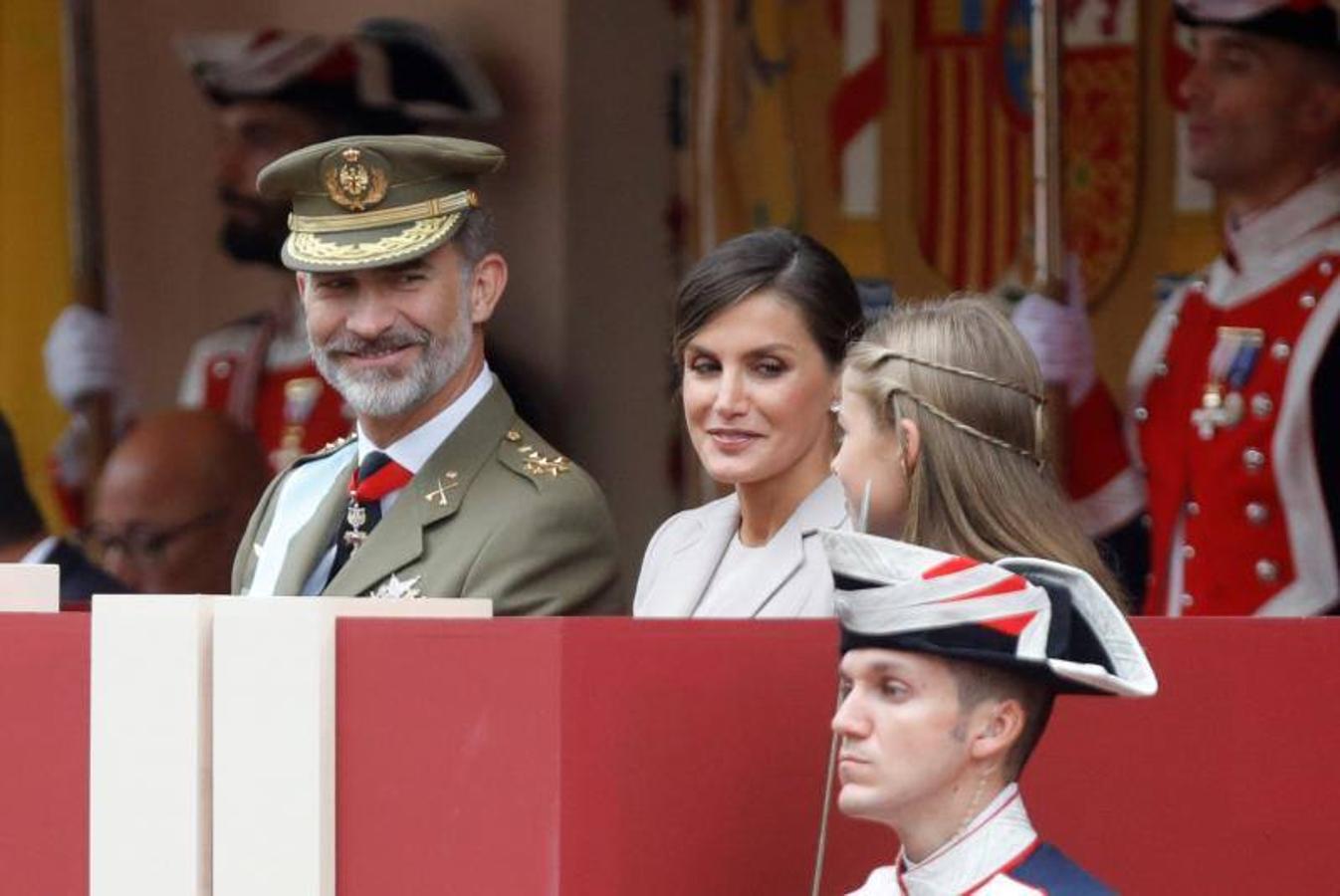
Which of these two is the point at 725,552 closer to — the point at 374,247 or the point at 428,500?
the point at 428,500

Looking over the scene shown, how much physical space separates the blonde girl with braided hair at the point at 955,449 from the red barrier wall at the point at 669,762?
15 cm

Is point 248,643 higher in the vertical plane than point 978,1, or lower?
lower

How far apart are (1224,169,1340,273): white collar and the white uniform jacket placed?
2196 mm

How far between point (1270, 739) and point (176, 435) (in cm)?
446

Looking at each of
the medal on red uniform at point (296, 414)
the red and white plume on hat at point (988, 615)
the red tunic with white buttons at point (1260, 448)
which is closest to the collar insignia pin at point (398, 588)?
the red and white plume on hat at point (988, 615)

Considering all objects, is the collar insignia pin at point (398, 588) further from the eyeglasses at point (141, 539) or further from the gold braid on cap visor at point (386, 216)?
the eyeglasses at point (141, 539)

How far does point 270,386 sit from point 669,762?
4344 mm

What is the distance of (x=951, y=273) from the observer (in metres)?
6.65

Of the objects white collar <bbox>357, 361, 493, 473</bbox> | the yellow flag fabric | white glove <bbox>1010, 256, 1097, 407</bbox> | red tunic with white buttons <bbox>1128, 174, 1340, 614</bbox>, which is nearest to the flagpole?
white glove <bbox>1010, 256, 1097, 407</bbox>

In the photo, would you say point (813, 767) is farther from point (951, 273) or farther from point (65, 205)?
point (65, 205)

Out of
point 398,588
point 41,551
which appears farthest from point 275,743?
point 41,551

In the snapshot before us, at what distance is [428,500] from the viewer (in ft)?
12.4

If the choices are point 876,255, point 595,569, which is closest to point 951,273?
point 876,255

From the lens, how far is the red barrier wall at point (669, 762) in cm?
302
